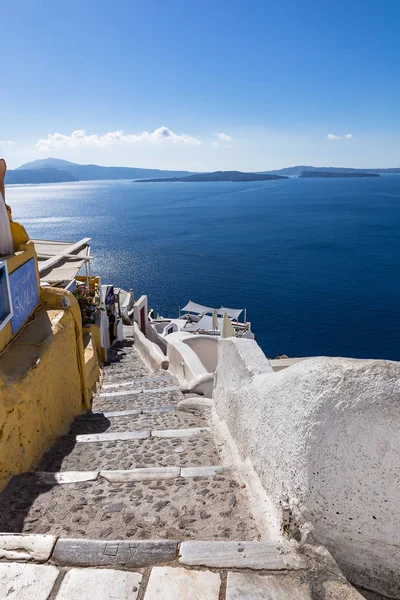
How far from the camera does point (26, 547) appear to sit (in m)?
2.81

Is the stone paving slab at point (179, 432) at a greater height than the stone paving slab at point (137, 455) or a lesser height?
lesser

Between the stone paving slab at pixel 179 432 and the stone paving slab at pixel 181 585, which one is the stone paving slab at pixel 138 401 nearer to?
the stone paving slab at pixel 179 432

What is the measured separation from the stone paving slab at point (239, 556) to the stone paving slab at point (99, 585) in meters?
0.33

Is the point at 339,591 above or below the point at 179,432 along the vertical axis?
above

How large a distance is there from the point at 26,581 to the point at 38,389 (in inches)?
122

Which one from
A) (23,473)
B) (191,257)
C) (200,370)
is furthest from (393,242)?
(23,473)

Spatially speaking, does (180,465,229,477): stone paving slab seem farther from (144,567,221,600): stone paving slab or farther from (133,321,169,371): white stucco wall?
(133,321,169,371): white stucco wall

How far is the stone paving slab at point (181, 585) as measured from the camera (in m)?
2.47

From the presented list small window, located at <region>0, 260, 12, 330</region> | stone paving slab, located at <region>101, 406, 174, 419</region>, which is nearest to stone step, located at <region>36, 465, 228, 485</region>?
small window, located at <region>0, 260, 12, 330</region>

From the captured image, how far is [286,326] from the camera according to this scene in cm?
4819

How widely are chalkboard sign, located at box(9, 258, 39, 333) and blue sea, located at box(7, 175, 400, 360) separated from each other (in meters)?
36.4

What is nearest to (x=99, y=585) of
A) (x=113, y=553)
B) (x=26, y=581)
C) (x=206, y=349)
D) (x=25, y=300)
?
(x=113, y=553)

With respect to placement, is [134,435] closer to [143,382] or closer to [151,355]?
[143,382]

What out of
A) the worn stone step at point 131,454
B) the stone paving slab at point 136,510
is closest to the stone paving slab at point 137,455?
the worn stone step at point 131,454
